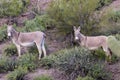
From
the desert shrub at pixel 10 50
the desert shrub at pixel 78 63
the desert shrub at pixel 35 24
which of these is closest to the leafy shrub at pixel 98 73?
the desert shrub at pixel 78 63

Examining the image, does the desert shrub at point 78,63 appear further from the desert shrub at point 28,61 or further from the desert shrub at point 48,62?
the desert shrub at point 28,61

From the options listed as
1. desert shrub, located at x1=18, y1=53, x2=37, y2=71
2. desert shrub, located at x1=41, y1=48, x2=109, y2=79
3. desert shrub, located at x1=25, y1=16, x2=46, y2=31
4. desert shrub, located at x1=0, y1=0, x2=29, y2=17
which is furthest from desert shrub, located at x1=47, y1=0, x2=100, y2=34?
desert shrub, located at x1=0, y1=0, x2=29, y2=17

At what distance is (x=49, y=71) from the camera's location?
1312 centimetres

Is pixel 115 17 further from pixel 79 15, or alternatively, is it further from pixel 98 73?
pixel 98 73

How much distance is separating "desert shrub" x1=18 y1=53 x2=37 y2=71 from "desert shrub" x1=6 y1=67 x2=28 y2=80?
1.47ft

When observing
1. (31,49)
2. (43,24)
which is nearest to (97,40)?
(31,49)

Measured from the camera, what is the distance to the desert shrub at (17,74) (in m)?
12.6

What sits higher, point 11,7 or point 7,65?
point 11,7

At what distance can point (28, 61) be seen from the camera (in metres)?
13.5

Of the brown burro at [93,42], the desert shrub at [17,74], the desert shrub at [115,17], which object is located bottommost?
the desert shrub at [17,74]

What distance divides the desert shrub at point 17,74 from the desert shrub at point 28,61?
45 cm

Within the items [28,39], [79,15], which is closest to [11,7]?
[28,39]

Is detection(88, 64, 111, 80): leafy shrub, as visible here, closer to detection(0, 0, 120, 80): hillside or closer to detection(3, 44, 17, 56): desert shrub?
detection(0, 0, 120, 80): hillside

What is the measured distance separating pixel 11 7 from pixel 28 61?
6.38m
